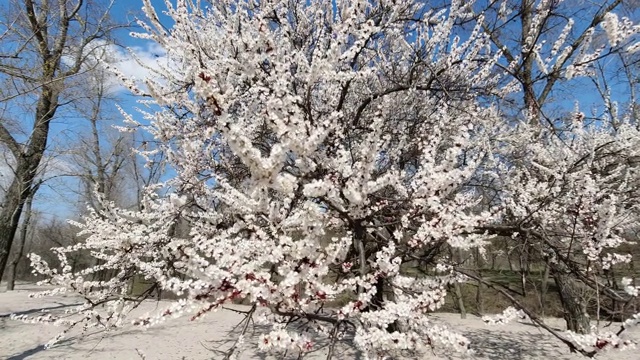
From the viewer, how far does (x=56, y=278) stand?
3580 millimetres

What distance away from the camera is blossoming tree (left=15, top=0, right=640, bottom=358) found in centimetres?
232

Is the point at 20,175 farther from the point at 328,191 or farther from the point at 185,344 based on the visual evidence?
the point at 328,191

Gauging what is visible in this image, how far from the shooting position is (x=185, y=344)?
7535 mm

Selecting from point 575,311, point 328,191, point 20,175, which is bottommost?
point 575,311

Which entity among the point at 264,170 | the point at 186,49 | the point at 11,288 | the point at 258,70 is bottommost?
the point at 11,288

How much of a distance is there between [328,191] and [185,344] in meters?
6.45

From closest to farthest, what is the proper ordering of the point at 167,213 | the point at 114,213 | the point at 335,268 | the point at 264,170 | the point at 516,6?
1. the point at 264,170
2. the point at 335,268
3. the point at 167,213
4. the point at 114,213
5. the point at 516,6

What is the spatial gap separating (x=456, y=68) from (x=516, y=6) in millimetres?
1403

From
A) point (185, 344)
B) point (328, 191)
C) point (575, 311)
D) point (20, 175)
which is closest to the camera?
point (328, 191)

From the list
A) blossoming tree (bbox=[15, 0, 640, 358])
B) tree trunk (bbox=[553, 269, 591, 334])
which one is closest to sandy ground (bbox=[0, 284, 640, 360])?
tree trunk (bbox=[553, 269, 591, 334])

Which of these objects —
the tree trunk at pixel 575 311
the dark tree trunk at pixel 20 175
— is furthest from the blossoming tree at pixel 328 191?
the dark tree trunk at pixel 20 175

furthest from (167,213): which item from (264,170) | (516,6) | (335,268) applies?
(516,6)

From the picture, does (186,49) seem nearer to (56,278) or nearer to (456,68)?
(56,278)

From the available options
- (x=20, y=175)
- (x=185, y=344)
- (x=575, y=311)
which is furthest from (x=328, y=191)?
(x=20, y=175)
